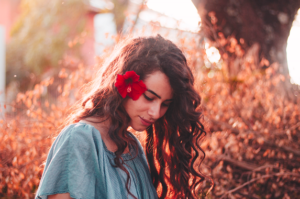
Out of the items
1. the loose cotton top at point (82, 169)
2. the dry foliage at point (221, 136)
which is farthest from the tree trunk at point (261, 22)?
the loose cotton top at point (82, 169)

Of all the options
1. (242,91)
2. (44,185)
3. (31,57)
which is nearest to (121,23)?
(242,91)

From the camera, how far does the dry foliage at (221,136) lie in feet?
9.14

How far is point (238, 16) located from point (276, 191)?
104 inches

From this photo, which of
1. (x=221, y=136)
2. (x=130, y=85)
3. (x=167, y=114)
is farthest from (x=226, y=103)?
(x=130, y=85)

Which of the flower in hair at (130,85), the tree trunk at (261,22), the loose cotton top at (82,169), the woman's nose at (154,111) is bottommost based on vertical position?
the loose cotton top at (82,169)

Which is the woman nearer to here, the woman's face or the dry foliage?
the woman's face

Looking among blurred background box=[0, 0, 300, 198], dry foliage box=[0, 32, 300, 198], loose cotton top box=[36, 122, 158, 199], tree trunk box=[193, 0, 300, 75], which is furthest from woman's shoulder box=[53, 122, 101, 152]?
tree trunk box=[193, 0, 300, 75]

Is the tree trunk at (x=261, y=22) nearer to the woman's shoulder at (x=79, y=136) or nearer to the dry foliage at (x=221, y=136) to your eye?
the dry foliage at (x=221, y=136)

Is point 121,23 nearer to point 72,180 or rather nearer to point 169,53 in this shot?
point 169,53

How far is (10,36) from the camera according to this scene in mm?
13773

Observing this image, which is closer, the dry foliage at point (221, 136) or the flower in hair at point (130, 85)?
the flower in hair at point (130, 85)

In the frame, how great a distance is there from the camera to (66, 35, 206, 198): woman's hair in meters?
1.59

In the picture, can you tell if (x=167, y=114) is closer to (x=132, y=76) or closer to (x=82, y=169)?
(x=132, y=76)

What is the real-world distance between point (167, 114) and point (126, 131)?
0.38 meters
